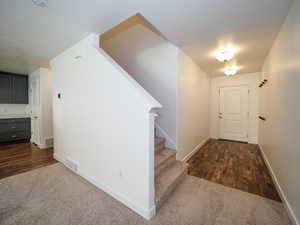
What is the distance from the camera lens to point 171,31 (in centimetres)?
200

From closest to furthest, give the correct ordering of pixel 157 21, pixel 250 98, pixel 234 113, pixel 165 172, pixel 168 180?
pixel 157 21 → pixel 168 180 → pixel 165 172 → pixel 250 98 → pixel 234 113

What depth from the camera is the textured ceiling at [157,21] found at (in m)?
1.45

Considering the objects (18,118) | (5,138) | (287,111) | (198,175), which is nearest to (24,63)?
(18,118)

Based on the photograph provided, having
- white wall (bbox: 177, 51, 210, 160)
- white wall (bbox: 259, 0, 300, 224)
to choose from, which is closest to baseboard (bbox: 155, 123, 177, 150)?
white wall (bbox: 177, 51, 210, 160)

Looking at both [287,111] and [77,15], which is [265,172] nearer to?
[287,111]

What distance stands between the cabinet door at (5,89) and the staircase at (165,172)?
16.9 feet

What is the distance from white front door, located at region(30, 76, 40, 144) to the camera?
3907mm

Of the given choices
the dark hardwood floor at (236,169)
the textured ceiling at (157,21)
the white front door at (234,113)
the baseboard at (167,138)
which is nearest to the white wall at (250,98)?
the white front door at (234,113)

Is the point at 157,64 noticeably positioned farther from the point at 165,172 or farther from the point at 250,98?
the point at 250,98

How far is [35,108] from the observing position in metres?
4.12

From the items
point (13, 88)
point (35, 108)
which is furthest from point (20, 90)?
point (35, 108)

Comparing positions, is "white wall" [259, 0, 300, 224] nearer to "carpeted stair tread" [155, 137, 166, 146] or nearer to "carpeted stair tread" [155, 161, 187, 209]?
"carpeted stair tread" [155, 161, 187, 209]

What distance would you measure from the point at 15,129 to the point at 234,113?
25.1ft

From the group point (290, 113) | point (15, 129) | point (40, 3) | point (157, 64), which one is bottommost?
point (15, 129)
